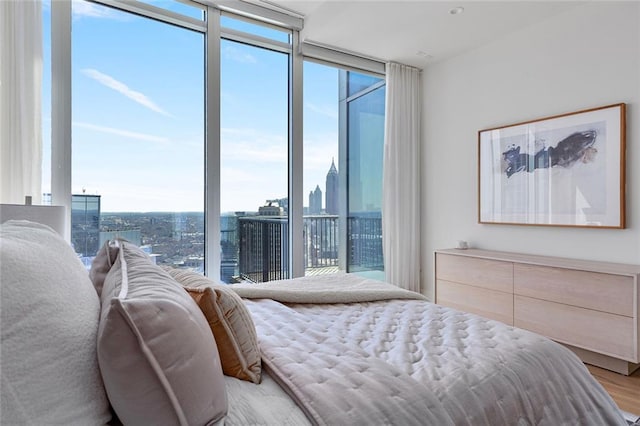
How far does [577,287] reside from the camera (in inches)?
100

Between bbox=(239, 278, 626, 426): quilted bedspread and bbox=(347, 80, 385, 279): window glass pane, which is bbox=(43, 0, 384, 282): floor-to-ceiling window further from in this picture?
bbox=(239, 278, 626, 426): quilted bedspread

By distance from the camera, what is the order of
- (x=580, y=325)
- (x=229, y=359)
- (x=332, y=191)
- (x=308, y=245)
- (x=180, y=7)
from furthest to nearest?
(x=332, y=191) < (x=308, y=245) < (x=180, y=7) < (x=580, y=325) < (x=229, y=359)

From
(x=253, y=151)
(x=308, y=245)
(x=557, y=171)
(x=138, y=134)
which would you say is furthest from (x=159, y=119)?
(x=557, y=171)

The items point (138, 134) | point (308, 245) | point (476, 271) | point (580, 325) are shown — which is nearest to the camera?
point (580, 325)

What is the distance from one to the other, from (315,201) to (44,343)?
3.39 meters

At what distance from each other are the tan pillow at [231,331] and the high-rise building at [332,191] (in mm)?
3022

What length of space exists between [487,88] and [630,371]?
8.73ft

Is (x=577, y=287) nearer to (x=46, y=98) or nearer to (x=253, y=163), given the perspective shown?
(x=253, y=163)

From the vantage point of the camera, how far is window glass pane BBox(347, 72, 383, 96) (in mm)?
4203

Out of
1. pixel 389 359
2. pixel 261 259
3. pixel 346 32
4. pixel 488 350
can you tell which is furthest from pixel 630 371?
pixel 346 32

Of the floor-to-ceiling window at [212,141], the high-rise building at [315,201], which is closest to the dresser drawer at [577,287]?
the floor-to-ceiling window at [212,141]

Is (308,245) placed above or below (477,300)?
above

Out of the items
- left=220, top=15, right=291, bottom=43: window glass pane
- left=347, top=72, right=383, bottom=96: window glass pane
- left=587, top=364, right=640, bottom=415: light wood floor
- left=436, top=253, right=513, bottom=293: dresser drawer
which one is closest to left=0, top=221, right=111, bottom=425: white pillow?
left=587, top=364, right=640, bottom=415: light wood floor

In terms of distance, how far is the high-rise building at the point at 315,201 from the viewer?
3.92 metres
